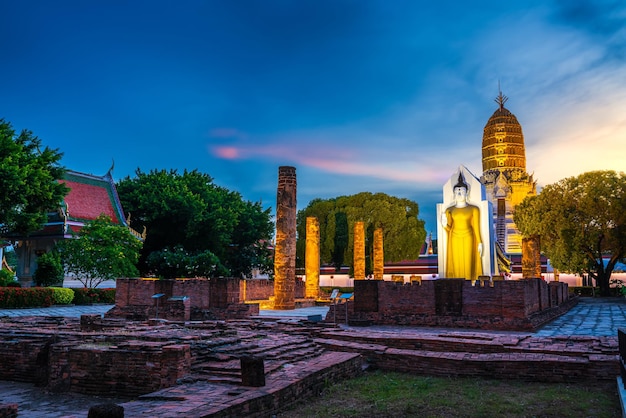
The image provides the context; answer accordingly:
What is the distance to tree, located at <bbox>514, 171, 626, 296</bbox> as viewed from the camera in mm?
30281

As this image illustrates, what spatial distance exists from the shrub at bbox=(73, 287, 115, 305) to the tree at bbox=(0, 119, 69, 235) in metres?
3.46

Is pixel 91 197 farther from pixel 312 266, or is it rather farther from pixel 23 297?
pixel 312 266

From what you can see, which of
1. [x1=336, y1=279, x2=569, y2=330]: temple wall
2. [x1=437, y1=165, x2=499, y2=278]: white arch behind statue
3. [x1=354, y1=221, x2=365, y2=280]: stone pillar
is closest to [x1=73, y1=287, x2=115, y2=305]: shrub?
[x1=354, y1=221, x2=365, y2=280]: stone pillar

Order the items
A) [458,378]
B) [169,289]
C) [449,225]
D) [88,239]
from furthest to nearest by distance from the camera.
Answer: [88,239] < [449,225] < [169,289] < [458,378]

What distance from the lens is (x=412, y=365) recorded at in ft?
28.8

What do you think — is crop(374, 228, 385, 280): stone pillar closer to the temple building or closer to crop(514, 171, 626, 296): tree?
crop(514, 171, 626, 296): tree

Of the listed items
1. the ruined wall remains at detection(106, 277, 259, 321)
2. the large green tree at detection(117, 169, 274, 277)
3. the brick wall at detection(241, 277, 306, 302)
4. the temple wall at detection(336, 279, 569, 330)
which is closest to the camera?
the temple wall at detection(336, 279, 569, 330)

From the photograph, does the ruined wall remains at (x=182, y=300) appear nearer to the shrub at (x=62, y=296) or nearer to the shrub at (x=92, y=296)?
the shrub at (x=62, y=296)

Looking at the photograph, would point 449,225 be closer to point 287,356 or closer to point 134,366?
point 287,356

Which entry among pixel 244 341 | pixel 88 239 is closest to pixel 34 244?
pixel 88 239

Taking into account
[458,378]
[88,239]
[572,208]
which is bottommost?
[458,378]

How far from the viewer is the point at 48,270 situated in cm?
2544

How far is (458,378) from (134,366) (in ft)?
15.3

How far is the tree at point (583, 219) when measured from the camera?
1192 inches
